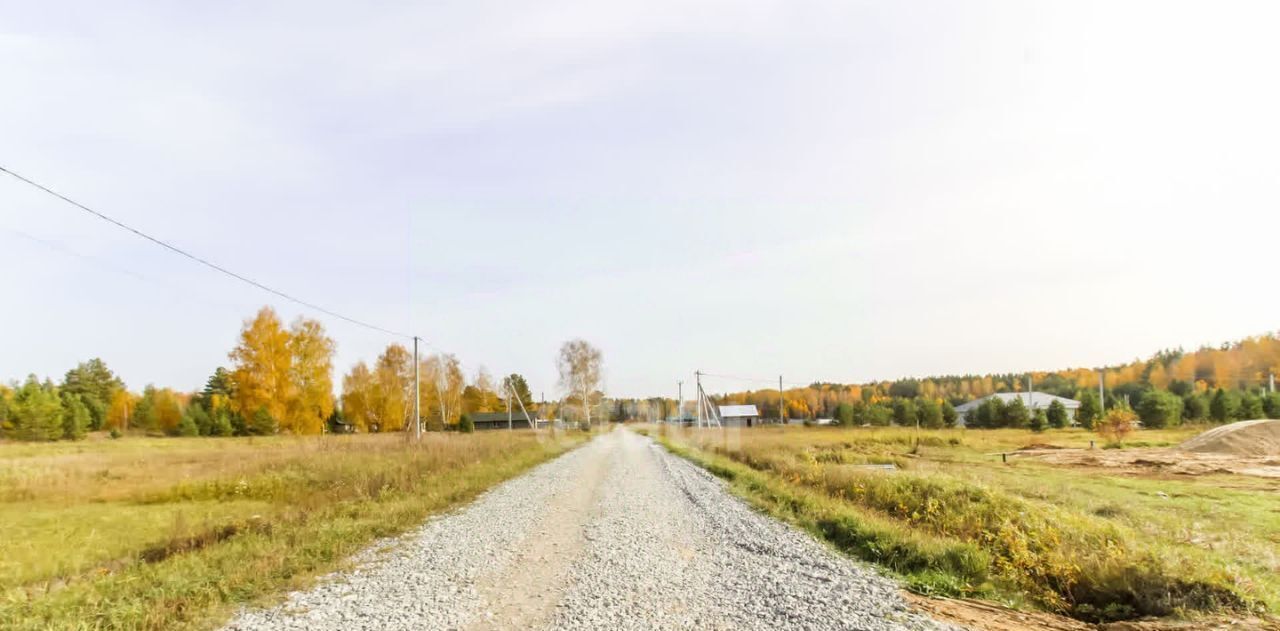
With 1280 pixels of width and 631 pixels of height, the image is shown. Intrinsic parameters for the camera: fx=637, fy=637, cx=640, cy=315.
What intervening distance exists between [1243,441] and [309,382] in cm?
6507

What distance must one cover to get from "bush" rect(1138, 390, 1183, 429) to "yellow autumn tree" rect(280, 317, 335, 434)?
259 feet

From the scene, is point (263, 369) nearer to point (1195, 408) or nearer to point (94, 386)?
point (94, 386)

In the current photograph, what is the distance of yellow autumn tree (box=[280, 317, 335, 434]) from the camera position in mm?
52438

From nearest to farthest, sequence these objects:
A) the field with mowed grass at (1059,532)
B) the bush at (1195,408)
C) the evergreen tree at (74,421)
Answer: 1. the field with mowed grass at (1059,532)
2. the evergreen tree at (74,421)
3. the bush at (1195,408)

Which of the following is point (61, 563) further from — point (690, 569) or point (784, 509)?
point (784, 509)

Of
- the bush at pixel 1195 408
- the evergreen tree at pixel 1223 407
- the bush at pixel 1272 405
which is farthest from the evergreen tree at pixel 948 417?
the bush at pixel 1272 405

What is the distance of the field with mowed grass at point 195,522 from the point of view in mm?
7023

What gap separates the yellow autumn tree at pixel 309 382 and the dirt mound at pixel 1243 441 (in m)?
61.7

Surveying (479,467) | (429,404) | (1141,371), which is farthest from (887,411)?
(1141,371)

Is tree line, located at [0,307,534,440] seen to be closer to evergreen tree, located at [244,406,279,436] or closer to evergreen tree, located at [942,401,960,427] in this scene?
evergreen tree, located at [244,406,279,436]

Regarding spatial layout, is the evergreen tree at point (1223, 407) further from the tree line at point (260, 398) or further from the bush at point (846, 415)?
the tree line at point (260, 398)

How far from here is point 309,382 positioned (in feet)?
177

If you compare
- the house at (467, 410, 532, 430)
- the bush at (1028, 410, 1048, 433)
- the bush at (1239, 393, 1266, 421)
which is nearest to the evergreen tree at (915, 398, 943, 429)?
the bush at (1028, 410, 1048, 433)

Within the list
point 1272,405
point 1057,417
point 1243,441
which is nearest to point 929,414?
point 1057,417
